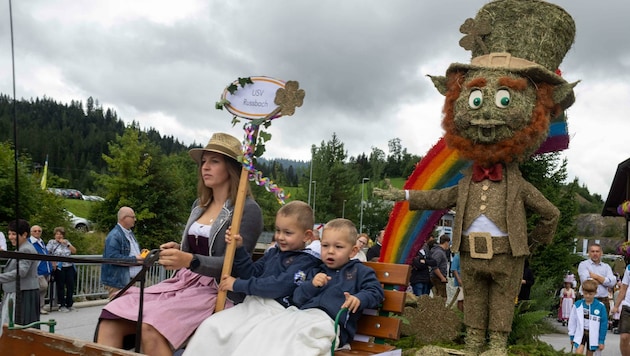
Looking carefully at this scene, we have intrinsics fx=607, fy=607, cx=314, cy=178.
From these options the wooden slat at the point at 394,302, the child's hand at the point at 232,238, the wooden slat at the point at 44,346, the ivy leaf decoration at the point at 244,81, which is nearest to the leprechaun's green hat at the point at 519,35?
the ivy leaf decoration at the point at 244,81

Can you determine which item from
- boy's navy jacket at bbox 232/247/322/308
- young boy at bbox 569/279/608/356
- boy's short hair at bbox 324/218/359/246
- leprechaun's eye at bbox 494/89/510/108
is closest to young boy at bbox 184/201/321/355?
boy's navy jacket at bbox 232/247/322/308

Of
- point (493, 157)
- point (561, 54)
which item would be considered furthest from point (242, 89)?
point (561, 54)

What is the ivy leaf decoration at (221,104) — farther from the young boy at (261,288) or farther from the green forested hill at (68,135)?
the green forested hill at (68,135)

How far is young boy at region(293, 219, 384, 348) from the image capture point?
3260mm

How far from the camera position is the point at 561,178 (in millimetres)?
12555

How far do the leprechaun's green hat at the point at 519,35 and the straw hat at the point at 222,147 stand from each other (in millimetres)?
2337

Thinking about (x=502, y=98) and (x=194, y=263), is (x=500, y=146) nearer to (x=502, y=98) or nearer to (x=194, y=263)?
(x=502, y=98)

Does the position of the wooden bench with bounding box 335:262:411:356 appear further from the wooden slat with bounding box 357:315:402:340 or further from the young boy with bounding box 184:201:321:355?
the young boy with bounding box 184:201:321:355

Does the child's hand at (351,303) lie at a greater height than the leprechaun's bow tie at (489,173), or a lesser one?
lesser

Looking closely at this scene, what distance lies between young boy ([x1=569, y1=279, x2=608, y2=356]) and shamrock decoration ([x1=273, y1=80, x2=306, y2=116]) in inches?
181

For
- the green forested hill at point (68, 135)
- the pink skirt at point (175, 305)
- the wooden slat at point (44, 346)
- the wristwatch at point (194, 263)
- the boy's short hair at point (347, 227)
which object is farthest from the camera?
the green forested hill at point (68, 135)

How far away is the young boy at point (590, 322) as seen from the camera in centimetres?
666

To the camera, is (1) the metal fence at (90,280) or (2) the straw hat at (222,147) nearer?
(2) the straw hat at (222,147)

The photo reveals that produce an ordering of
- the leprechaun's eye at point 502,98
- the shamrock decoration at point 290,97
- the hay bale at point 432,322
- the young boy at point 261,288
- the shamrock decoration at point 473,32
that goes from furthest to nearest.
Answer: the hay bale at point 432,322, the shamrock decoration at point 473,32, the leprechaun's eye at point 502,98, the shamrock decoration at point 290,97, the young boy at point 261,288
